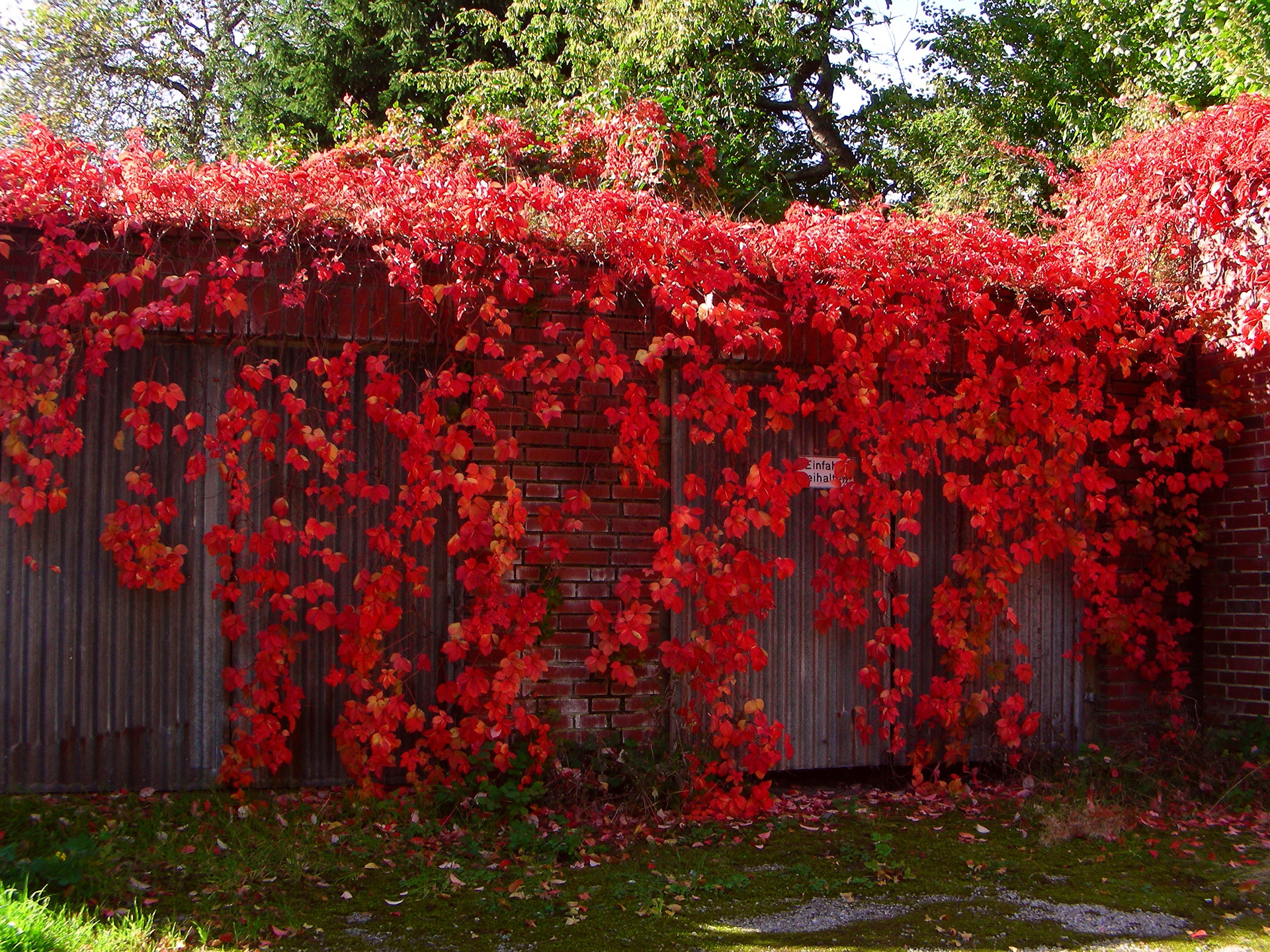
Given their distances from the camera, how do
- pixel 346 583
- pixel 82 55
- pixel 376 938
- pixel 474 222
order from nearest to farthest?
1. pixel 376 938
2. pixel 474 222
3. pixel 346 583
4. pixel 82 55

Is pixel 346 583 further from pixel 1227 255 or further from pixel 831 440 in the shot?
pixel 1227 255

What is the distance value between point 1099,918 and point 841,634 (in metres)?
1.92

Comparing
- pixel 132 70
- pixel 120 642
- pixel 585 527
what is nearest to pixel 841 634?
pixel 585 527

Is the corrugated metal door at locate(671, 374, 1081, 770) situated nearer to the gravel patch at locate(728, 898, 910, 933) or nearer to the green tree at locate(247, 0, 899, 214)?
the gravel patch at locate(728, 898, 910, 933)

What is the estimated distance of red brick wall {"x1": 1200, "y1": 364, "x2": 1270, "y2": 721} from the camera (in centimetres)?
554

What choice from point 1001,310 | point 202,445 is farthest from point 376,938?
point 1001,310

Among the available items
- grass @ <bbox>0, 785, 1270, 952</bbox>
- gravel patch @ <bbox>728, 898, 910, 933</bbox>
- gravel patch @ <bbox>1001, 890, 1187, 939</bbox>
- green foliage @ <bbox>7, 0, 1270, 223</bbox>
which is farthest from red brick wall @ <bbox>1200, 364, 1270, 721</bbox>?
green foliage @ <bbox>7, 0, 1270, 223</bbox>

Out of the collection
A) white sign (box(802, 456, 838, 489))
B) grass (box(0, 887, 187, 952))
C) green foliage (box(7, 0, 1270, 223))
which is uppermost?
green foliage (box(7, 0, 1270, 223))

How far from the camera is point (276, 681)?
449cm

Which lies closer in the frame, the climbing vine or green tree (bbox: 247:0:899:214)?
the climbing vine

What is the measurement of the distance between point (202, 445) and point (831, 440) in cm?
277

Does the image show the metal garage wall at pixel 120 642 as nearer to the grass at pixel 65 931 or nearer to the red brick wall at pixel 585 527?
the red brick wall at pixel 585 527

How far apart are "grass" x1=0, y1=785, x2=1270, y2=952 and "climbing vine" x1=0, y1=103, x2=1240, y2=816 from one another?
13.8 inches

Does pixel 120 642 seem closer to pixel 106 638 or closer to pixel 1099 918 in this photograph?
pixel 106 638
